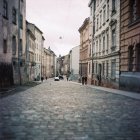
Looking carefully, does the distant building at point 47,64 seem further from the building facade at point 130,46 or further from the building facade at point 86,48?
the building facade at point 130,46

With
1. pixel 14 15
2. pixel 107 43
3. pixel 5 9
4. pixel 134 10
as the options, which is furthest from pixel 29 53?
pixel 134 10

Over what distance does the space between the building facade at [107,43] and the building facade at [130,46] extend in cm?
169

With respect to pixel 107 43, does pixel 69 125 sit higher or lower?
lower

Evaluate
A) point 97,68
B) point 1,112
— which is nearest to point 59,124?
point 1,112

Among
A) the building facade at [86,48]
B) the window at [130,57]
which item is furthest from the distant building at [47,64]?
the window at [130,57]

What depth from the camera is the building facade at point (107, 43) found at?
26.6 m

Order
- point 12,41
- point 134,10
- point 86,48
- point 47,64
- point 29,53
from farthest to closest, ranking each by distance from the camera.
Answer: point 47,64, point 29,53, point 86,48, point 12,41, point 134,10

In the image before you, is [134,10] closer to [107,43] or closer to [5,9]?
[107,43]

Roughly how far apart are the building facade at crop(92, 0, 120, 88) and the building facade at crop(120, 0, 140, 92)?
1686 millimetres

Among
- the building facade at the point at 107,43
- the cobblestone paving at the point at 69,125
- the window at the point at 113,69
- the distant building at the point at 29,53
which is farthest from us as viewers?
the distant building at the point at 29,53

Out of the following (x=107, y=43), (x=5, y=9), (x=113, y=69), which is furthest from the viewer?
(x=107, y=43)

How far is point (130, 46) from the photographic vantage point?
22.5 meters

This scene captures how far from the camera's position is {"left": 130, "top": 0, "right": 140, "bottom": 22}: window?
838 inches

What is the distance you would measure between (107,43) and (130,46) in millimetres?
9330
